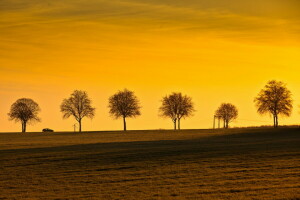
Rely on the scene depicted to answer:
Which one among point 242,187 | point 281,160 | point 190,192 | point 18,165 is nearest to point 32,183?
point 18,165

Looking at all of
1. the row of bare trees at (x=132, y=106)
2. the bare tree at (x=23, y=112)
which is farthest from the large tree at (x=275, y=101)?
the bare tree at (x=23, y=112)

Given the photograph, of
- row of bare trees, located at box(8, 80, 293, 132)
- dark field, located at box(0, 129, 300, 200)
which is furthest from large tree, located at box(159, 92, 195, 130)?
dark field, located at box(0, 129, 300, 200)

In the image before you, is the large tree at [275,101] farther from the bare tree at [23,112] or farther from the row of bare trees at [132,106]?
the bare tree at [23,112]

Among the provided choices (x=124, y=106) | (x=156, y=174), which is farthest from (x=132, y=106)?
(x=156, y=174)

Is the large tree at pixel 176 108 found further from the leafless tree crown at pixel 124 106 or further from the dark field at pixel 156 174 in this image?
the dark field at pixel 156 174

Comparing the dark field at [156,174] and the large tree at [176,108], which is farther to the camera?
the large tree at [176,108]

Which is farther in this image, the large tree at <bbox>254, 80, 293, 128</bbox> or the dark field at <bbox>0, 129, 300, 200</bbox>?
the large tree at <bbox>254, 80, 293, 128</bbox>

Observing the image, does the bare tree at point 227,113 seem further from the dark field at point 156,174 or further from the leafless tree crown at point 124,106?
the dark field at point 156,174

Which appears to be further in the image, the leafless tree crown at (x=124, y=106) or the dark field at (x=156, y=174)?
the leafless tree crown at (x=124, y=106)

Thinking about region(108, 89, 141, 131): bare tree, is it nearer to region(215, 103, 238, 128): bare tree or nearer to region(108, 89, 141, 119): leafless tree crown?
region(108, 89, 141, 119): leafless tree crown

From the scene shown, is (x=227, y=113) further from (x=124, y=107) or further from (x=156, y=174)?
(x=156, y=174)

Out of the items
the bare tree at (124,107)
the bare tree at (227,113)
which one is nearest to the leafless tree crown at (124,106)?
the bare tree at (124,107)

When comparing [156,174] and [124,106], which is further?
[124,106]

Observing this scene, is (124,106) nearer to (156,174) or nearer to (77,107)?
(77,107)
